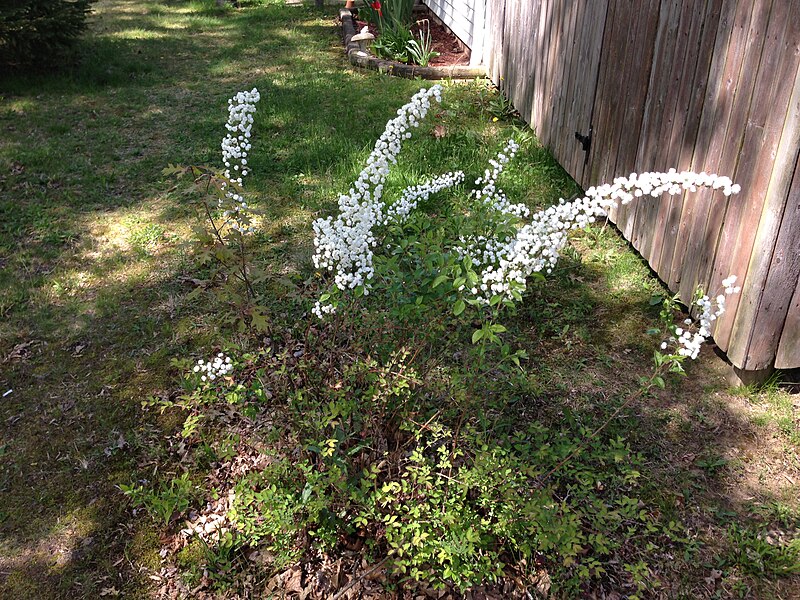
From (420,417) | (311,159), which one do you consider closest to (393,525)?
(420,417)

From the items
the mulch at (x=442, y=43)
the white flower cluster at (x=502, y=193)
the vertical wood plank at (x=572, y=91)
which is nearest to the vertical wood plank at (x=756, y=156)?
the white flower cluster at (x=502, y=193)

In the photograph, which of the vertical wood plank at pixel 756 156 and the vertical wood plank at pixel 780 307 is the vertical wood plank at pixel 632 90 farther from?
the vertical wood plank at pixel 780 307

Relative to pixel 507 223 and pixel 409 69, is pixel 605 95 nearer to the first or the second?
pixel 507 223

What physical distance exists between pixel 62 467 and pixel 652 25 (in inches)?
145

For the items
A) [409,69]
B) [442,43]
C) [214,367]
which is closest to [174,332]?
[214,367]

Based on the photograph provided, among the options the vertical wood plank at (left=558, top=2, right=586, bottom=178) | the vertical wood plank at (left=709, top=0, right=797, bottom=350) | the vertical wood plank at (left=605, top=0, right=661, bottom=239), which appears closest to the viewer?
the vertical wood plank at (left=709, top=0, right=797, bottom=350)

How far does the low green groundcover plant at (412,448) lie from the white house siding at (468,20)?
5425 millimetres

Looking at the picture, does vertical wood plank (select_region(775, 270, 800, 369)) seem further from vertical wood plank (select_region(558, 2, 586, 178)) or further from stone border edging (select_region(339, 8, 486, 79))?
stone border edging (select_region(339, 8, 486, 79))

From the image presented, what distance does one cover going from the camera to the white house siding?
763cm

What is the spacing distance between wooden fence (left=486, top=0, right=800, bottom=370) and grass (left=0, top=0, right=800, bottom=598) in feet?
1.18

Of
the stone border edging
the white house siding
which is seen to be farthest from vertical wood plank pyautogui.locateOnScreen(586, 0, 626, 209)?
the white house siding

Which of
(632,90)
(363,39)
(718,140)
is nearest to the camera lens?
(718,140)

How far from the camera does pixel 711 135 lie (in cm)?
312

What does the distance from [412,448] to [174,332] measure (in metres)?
1.66
